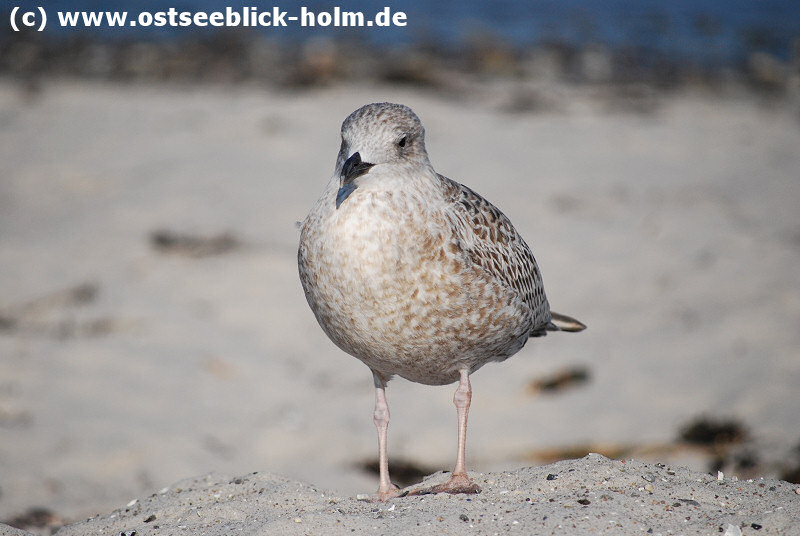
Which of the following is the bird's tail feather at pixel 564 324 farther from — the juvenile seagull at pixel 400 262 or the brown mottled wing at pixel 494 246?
the juvenile seagull at pixel 400 262

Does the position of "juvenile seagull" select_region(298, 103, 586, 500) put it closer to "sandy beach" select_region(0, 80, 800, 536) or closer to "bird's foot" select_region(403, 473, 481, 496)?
"bird's foot" select_region(403, 473, 481, 496)

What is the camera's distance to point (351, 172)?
409 cm

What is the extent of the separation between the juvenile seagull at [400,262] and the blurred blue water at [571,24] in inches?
620

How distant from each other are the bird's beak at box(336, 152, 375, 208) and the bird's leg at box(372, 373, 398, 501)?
3.95 feet

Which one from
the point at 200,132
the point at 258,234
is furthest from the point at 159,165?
the point at 258,234

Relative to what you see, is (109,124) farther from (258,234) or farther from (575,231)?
(575,231)

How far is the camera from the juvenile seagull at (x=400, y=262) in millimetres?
4199

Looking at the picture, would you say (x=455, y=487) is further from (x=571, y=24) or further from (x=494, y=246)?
(x=571, y=24)

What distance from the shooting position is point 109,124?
1395 centimetres

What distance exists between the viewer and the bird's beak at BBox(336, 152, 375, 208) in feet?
13.4

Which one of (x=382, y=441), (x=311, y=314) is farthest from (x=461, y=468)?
(x=311, y=314)

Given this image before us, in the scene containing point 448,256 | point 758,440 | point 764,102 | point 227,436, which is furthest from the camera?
point 764,102

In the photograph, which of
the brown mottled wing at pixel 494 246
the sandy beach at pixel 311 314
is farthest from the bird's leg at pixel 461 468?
the brown mottled wing at pixel 494 246

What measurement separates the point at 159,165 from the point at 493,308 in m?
8.91
